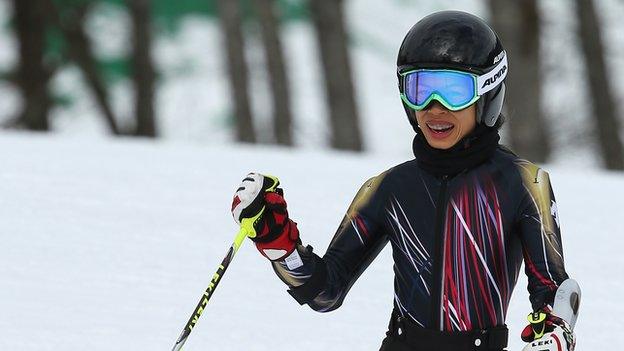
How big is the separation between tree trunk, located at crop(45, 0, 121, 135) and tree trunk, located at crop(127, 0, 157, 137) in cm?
73

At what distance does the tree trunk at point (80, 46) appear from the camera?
15297 millimetres

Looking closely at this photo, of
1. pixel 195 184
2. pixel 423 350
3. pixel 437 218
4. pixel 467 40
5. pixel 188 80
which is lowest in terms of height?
pixel 188 80

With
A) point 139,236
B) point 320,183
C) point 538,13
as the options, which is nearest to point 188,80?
point 538,13

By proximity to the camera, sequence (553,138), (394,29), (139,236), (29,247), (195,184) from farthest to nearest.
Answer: (394,29) < (553,138) < (195,184) < (139,236) < (29,247)

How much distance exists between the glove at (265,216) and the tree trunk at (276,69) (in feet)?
37.7

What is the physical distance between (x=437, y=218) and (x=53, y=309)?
2348mm

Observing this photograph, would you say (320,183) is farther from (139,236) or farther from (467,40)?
(467,40)

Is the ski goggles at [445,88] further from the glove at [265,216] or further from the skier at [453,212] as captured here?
the glove at [265,216]

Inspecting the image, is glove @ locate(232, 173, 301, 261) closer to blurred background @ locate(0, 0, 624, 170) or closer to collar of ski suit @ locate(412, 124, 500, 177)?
collar of ski suit @ locate(412, 124, 500, 177)

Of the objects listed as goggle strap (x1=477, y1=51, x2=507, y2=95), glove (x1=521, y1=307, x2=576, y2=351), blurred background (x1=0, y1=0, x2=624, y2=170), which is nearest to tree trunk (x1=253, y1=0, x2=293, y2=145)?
blurred background (x1=0, y1=0, x2=624, y2=170)

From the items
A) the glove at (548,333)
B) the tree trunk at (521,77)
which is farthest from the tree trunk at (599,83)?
the glove at (548,333)

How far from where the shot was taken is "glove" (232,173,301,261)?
276 cm

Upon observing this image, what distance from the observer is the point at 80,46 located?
15.4 m

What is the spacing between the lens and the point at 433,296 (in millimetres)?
2848
